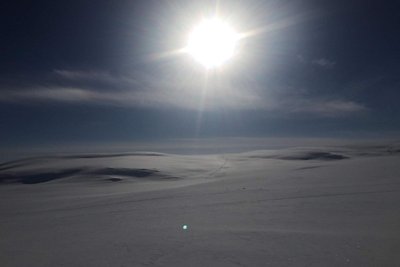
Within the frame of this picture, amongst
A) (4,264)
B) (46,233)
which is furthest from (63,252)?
(46,233)

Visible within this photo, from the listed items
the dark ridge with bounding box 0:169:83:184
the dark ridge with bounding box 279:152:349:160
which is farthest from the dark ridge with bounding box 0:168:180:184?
the dark ridge with bounding box 279:152:349:160

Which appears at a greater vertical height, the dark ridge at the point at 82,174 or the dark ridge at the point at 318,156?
the dark ridge at the point at 318,156

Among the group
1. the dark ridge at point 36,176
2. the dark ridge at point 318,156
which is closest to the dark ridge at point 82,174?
the dark ridge at point 36,176

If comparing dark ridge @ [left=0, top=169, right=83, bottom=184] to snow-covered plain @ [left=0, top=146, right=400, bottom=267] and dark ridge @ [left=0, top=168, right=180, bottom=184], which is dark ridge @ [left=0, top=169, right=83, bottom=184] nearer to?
dark ridge @ [left=0, top=168, right=180, bottom=184]

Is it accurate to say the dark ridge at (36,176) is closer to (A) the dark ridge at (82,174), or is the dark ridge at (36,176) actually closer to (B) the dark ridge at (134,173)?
(A) the dark ridge at (82,174)

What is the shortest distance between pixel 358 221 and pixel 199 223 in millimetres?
2416

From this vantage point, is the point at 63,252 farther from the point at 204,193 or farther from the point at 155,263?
the point at 204,193

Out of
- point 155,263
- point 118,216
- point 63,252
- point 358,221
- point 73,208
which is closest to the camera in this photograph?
point 155,263

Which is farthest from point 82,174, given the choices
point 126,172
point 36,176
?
point 36,176

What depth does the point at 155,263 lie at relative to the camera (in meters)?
4.02

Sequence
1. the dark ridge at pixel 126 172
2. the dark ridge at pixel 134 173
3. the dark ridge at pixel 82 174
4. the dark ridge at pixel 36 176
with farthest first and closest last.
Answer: the dark ridge at pixel 126 172 < the dark ridge at pixel 36 176 < the dark ridge at pixel 82 174 < the dark ridge at pixel 134 173

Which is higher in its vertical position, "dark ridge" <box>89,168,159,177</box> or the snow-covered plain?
"dark ridge" <box>89,168,159,177</box>

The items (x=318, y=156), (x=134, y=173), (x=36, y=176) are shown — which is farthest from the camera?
(x=318, y=156)

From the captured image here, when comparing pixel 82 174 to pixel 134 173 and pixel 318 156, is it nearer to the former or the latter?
pixel 134 173
